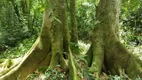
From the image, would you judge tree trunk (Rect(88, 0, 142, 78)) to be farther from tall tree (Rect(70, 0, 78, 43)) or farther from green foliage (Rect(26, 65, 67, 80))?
tall tree (Rect(70, 0, 78, 43))

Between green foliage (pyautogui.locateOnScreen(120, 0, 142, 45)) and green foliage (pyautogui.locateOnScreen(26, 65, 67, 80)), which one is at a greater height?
green foliage (pyautogui.locateOnScreen(120, 0, 142, 45))

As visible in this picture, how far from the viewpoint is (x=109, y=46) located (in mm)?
4871

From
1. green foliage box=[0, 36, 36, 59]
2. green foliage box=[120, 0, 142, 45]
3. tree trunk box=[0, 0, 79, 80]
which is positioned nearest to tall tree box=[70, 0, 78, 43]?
tree trunk box=[0, 0, 79, 80]

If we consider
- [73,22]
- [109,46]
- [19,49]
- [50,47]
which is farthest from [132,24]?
[19,49]

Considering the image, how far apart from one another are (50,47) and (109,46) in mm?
1641

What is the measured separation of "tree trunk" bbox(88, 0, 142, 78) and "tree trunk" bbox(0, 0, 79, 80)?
810 mm

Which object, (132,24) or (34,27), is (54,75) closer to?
(132,24)

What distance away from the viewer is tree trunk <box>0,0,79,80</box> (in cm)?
482

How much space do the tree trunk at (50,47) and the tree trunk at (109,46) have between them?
81 centimetres

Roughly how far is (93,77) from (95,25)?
150cm

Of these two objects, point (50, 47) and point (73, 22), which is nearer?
point (50, 47)

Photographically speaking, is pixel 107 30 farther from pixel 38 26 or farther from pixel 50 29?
pixel 38 26

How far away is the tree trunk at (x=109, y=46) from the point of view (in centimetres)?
472

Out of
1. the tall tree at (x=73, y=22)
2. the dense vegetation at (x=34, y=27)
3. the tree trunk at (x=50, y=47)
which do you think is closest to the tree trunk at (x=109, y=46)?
the tree trunk at (x=50, y=47)
